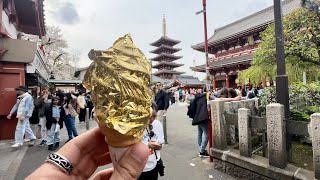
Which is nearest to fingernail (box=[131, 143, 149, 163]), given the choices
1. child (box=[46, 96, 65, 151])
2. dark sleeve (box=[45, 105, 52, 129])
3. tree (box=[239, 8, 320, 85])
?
child (box=[46, 96, 65, 151])

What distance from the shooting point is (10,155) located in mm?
5723

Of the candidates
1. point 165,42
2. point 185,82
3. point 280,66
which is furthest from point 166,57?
point 280,66

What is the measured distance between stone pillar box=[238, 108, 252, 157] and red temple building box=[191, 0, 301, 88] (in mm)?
15331

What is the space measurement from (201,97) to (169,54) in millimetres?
44024

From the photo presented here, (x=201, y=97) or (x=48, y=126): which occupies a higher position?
(x=201, y=97)

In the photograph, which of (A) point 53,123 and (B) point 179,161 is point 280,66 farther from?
(A) point 53,123

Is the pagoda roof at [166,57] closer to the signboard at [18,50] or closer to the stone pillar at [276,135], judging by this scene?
the signboard at [18,50]

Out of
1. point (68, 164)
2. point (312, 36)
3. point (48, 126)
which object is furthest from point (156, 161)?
point (312, 36)

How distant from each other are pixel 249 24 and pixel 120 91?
25.5 meters

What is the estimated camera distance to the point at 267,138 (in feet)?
11.9

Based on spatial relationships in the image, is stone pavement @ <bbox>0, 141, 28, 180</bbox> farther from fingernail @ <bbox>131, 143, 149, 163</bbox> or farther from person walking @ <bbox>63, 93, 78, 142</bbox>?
fingernail @ <bbox>131, 143, 149, 163</bbox>

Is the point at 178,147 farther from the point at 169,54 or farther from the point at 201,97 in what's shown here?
the point at 169,54

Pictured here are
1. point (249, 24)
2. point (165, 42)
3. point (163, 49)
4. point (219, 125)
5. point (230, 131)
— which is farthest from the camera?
point (163, 49)

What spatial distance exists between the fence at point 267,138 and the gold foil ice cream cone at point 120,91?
2.93 meters
